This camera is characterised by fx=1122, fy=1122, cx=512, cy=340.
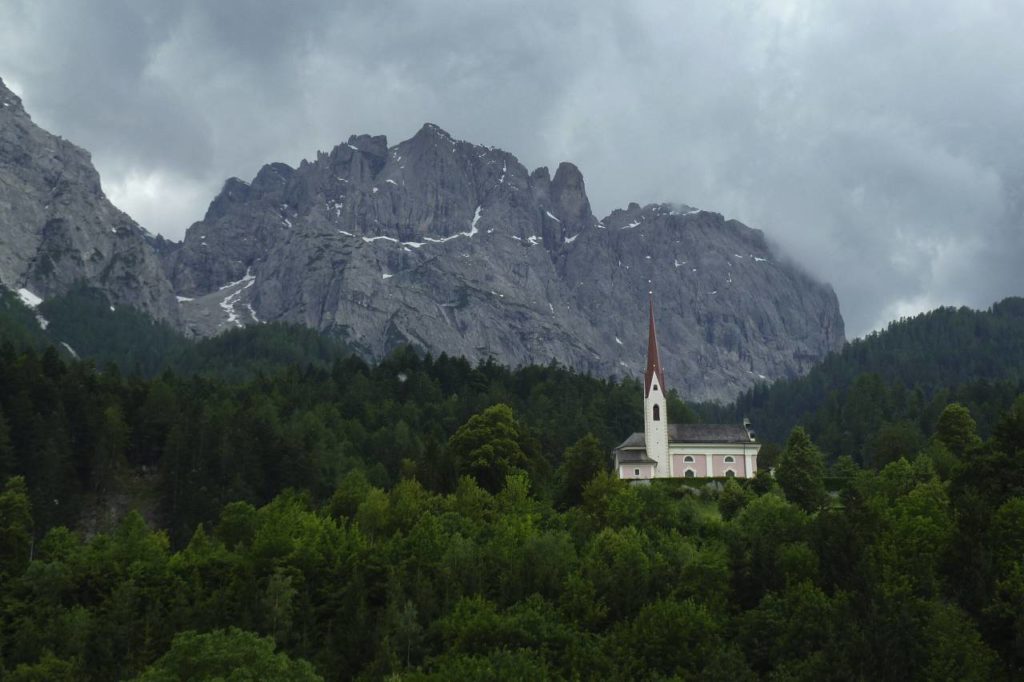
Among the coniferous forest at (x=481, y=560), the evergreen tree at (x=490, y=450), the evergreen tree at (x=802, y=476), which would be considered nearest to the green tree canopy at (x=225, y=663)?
the coniferous forest at (x=481, y=560)

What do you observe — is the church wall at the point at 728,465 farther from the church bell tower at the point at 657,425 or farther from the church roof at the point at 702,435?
the church bell tower at the point at 657,425

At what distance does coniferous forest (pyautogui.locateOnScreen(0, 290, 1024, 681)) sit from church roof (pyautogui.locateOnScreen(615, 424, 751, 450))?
1126 cm

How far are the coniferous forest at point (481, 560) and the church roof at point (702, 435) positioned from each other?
11260 millimetres

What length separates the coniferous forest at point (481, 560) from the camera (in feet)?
178

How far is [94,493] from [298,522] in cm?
3149

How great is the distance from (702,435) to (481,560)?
41530 mm

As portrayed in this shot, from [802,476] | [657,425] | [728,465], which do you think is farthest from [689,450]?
[802,476]

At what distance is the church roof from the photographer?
104m

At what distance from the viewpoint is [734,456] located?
104m

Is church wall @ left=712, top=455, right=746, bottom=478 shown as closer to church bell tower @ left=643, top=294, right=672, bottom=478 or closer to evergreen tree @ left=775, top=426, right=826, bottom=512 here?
church bell tower @ left=643, top=294, right=672, bottom=478

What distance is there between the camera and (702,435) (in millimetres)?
104188

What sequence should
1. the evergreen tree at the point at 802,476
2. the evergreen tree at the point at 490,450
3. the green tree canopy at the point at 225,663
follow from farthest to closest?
1. the evergreen tree at the point at 490,450
2. the evergreen tree at the point at 802,476
3. the green tree canopy at the point at 225,663

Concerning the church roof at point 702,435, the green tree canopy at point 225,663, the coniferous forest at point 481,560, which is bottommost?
the green tree canopy at point 225,663

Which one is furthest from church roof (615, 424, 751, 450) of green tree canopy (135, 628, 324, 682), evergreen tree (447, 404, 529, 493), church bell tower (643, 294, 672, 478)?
green tree canopy (135, 628, 324, 682)
